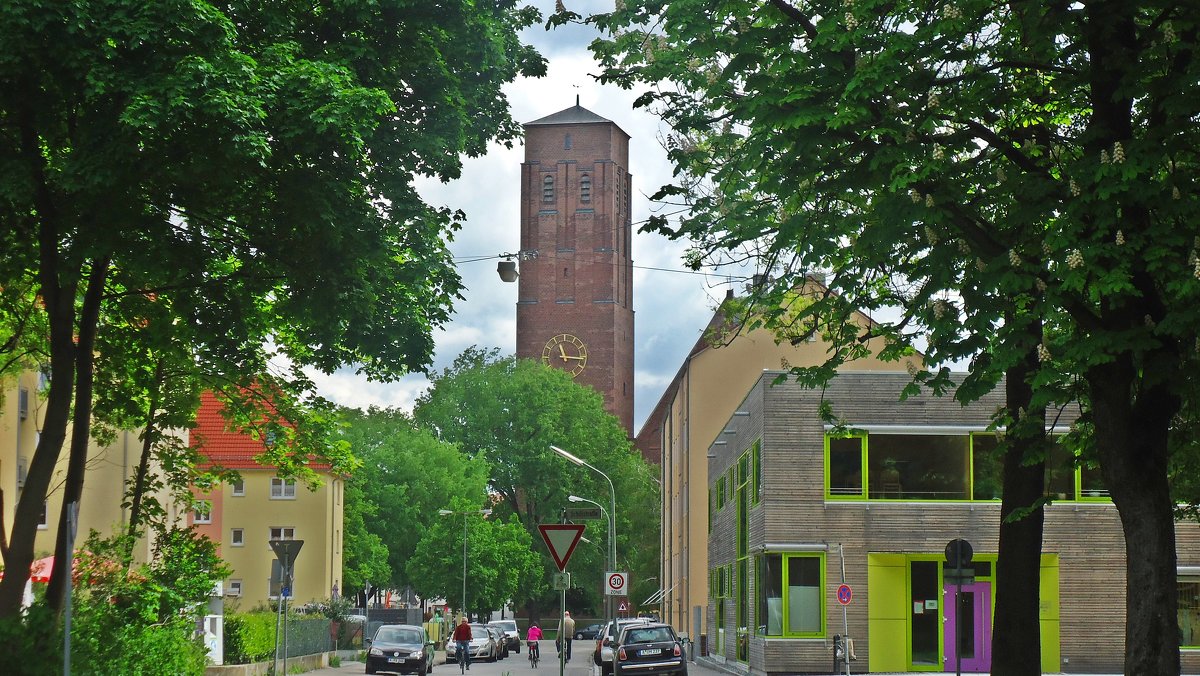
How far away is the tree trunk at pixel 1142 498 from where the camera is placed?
12.3 meters

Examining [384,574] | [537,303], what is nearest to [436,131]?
[384,574]

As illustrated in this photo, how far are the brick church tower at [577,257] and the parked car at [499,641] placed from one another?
44.4m

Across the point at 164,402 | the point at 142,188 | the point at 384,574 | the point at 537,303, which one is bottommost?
the point at 384,574

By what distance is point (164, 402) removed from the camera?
2478cm

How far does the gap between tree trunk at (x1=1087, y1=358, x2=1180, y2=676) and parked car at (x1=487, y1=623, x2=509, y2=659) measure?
1905 inches

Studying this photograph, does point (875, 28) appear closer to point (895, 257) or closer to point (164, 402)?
point (895, 257)

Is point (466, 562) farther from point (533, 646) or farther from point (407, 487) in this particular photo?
point (533, 646)

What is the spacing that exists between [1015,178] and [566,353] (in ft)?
322

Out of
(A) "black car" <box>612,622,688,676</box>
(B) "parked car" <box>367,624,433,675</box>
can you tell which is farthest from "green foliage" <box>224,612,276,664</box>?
(A) "black car" <box>612,622,688,676</box>

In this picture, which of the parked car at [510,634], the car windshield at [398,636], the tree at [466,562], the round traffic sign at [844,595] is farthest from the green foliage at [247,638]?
the tree at [466,562]

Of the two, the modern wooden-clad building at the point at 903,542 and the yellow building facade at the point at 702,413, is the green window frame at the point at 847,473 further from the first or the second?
the yellow building facade at the point at 702,413

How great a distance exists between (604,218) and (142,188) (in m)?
95.1

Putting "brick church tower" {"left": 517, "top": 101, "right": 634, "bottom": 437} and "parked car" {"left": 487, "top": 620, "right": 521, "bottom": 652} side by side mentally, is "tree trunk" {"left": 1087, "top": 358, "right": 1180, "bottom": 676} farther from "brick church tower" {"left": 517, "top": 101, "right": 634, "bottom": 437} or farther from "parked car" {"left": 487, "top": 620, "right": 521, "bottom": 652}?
"brick church tower" {"left": 517, "top": 101, "right": 634, "bottom": 437}

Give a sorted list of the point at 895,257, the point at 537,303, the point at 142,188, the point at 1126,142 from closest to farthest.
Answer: the point at 1126,142 < the point at 895,257 < the point at 142,188 < the point at 537,303
